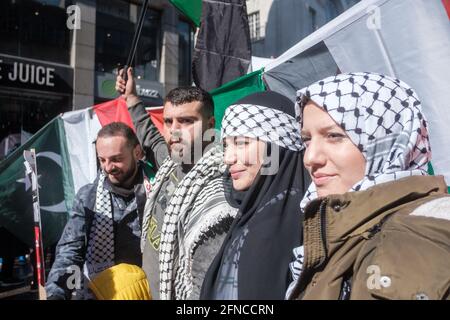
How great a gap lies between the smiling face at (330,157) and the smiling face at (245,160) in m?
0.29

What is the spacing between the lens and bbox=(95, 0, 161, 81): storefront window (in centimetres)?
1266

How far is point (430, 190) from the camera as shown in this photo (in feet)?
3.32

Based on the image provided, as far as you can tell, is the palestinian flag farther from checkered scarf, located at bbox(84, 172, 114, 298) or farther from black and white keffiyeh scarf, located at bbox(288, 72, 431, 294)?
checkered scarf, located at bbox(84, 172, 114, 298)

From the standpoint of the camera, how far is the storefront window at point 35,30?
36.0 feet

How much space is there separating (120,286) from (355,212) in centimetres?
101

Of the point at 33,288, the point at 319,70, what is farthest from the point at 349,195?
the point at 33,288

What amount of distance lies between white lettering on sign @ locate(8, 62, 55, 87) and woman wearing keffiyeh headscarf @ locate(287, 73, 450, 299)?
11.2 m

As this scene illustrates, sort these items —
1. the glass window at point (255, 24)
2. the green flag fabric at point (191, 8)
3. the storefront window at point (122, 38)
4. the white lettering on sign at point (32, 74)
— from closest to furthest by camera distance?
the green flag fabric at point (191, 8) < the glass window at point (255, 24) < the white lettering on sign at point (32, 74) < the storefront window at point (122, 38)

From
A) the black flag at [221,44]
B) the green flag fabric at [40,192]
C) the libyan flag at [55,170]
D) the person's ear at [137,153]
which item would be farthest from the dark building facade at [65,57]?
the person's ear at [137,153]

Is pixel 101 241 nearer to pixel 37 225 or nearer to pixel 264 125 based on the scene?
pixel 37 225

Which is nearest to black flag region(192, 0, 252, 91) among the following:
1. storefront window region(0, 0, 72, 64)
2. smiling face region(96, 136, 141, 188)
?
smiling face region(96, 136, 141, 188)

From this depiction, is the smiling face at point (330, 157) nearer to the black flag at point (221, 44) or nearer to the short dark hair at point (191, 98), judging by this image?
the short dark hair at point (191, 98)

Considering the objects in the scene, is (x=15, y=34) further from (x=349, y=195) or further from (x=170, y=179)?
(x=349, y=195)

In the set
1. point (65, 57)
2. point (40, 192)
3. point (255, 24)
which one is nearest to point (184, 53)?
point (65, 57)
